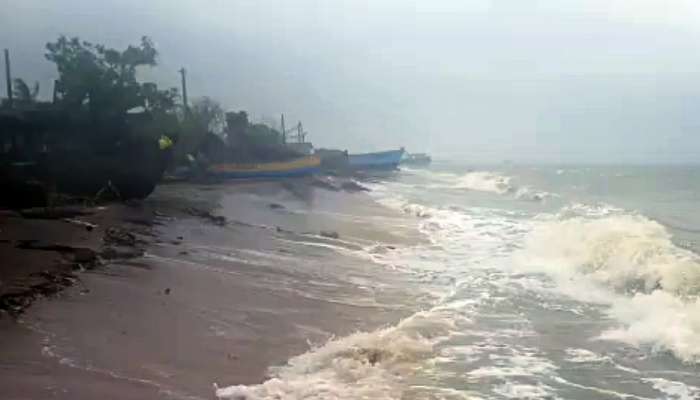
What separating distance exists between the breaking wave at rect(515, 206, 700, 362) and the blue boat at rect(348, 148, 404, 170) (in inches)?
1988

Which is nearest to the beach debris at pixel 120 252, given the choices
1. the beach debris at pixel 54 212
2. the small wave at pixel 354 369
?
the beach debris at pixel 54 212

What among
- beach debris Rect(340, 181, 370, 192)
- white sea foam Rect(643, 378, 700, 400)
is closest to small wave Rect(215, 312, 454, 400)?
white sea foam Rect(643, 378, 700, 400)

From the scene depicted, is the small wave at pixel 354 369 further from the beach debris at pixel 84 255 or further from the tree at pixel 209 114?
the tree at pixel 209 114

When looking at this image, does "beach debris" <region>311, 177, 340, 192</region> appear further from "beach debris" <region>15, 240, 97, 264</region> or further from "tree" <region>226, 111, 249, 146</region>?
"beach debris" <region>15, 240, 97, 264</region>

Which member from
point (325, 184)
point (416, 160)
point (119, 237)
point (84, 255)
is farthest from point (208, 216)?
point (416, 160)

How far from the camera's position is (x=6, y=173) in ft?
63.2

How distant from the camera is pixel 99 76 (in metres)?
29.3

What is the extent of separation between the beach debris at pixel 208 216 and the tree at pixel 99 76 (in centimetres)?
854

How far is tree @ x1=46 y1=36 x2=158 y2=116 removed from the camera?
27.8 metres

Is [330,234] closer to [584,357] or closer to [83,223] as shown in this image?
[83,223]

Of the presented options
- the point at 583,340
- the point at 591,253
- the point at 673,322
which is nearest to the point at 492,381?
the point at 583,340

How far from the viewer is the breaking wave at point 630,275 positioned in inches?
333

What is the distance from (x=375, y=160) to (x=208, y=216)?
168 feet

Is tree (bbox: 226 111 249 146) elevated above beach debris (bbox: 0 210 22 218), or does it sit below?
above
